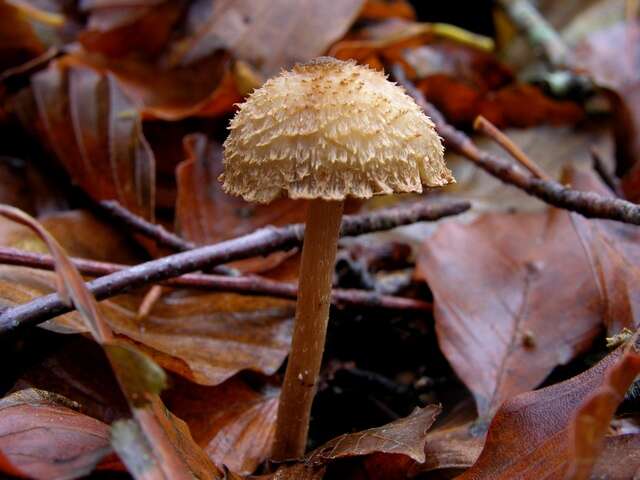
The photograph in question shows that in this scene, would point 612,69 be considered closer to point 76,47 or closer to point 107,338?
point 76,47

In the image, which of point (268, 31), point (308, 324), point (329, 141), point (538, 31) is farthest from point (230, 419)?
point (538, 31)

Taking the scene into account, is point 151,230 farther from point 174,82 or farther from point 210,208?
point 174,82

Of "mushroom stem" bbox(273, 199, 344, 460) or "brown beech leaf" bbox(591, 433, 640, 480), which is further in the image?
"mushroom stem" bbox(273, 199, 344, 460)

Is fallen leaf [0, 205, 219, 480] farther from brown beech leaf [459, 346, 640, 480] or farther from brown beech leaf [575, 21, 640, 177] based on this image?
brown beech leaf [575, 21, 640, 177]

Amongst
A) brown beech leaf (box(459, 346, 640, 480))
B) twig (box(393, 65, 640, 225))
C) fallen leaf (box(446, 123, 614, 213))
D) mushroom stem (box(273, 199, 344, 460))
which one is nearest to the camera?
brown beech leaf (box(459, 346, 640, 480))

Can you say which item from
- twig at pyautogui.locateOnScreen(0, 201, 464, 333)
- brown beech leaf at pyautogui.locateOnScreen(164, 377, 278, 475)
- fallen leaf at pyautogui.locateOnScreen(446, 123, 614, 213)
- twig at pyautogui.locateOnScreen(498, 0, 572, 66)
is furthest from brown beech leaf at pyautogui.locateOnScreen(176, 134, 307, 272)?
twig at pyautogui.locateOnScreen(498, 0, 572, 66)

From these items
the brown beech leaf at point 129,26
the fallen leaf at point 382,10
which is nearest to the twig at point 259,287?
the brown beech leaf at point 129,26

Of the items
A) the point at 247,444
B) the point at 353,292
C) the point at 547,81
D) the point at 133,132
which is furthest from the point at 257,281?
the point at 547,81
